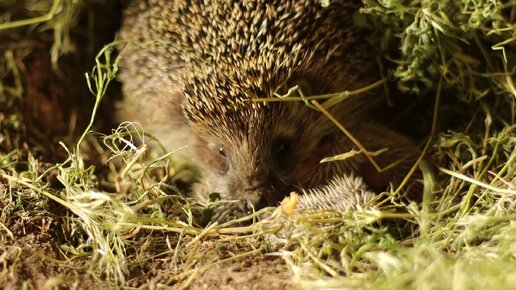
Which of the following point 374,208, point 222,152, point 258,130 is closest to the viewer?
point 374,208

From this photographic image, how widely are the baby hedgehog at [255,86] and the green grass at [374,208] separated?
185mm

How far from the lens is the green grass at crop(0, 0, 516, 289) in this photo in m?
2.30

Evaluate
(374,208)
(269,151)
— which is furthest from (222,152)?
(374,208)

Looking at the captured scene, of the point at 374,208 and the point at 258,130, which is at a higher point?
the point at 258,130

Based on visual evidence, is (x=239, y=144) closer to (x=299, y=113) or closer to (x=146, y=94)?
(x=299, y=113)

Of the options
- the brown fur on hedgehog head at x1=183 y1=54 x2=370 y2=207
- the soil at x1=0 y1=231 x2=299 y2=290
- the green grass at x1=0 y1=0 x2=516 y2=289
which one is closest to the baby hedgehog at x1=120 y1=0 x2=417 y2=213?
the brown fur on hedgehog head at x1=183 y1=54 x2=370 y2=207

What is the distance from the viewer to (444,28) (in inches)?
108

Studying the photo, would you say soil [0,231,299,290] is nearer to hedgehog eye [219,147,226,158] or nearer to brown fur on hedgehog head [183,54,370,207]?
brown fur on hedgehog head [183,54,370,207]

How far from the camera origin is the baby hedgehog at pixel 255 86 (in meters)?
2.79

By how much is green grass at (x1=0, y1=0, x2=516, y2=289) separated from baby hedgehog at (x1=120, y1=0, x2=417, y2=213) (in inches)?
7.3

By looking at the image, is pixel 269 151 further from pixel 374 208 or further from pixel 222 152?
pixel 374 208

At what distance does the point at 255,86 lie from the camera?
110 inches

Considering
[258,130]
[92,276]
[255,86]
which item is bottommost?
[92,276]

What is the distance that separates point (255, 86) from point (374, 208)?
2.46 feet
